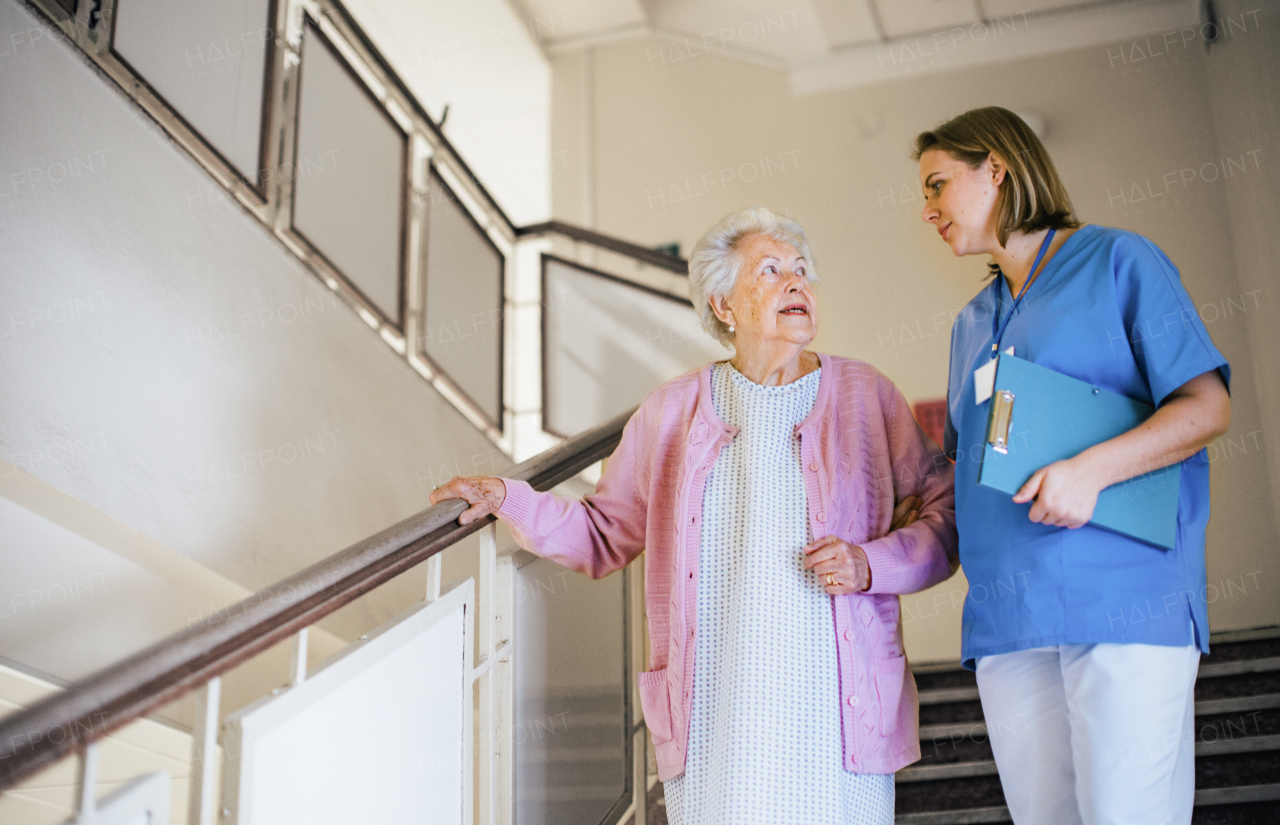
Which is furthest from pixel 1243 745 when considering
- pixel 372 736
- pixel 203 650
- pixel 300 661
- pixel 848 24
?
pixel 848 24

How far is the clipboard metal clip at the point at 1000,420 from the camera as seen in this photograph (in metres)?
1.24

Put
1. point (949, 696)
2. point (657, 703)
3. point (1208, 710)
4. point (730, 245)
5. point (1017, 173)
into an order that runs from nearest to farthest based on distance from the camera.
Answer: point (1017, 173), point (657, 703), point (730, 245), point (1208, 710), point (949, 696)

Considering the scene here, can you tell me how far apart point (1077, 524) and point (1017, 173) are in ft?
1.99

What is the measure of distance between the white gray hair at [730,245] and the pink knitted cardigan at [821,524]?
0.20 meters

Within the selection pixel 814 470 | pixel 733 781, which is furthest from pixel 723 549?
pixel 733 781

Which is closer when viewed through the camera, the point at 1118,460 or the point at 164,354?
the point at 1118,460

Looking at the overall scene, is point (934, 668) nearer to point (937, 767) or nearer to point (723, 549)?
point (937, 767)

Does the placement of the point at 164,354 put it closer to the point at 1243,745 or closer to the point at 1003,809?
the point at 1003,809

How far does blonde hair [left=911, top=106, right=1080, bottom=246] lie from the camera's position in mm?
1470

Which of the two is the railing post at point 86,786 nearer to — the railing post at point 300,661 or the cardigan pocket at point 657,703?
the railing post at point 300,661

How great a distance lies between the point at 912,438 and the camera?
5.45 feet

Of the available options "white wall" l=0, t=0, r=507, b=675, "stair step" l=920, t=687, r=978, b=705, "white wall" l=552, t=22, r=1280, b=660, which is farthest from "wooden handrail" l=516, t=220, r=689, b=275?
"stair step" l=920, t=687, r=978, b=705

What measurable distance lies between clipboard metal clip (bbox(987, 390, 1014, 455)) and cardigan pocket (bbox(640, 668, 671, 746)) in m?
0.71

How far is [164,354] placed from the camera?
2.27 m
